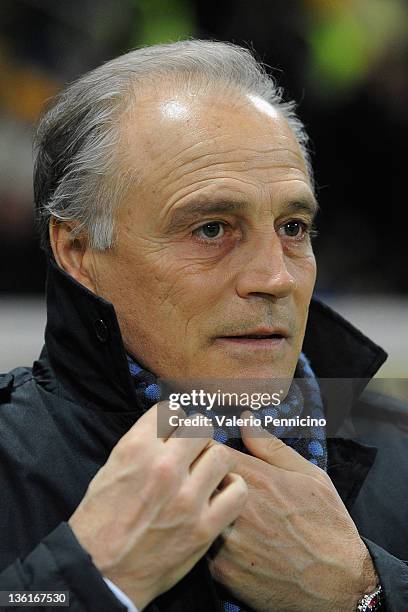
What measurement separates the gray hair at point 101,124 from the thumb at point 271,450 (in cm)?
61

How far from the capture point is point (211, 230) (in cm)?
218

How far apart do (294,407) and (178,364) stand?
0.33m

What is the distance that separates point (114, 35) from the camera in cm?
487

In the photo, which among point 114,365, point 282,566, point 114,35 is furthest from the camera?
point 114,35

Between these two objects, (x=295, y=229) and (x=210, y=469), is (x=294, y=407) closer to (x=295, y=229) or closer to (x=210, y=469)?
(x=295, y=229)

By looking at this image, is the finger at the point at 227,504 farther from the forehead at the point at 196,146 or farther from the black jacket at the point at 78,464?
the forehead at the point at 196,146

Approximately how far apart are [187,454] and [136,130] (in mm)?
886

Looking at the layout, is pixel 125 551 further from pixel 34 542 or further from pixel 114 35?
pixel 114 35

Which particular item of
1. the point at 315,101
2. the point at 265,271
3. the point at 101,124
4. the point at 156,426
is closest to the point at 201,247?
the point at 265,271

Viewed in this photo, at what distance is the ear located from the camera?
2297mm

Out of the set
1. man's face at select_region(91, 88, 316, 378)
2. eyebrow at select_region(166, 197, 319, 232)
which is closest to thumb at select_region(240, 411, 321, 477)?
man's face at select_region(91, 88, 316, 378)

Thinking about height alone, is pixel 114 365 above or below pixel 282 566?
above

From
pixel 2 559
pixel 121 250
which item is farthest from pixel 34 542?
pixel 121 250

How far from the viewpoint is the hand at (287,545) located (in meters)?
1.88
